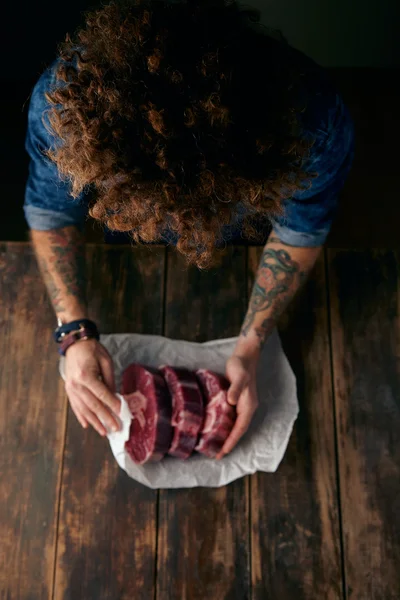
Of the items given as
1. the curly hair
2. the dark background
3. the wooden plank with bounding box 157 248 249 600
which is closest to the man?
the curly hair

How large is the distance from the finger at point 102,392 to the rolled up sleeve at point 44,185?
0.33 metres

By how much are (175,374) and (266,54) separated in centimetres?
71

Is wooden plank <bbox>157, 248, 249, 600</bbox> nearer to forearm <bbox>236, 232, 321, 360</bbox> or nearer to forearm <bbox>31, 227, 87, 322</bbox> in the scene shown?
forearm <bbox>236, 232, 321, 360</bbox>

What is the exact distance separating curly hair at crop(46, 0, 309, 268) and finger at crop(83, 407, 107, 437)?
1.89ft

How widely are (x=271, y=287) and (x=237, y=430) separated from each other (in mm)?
316

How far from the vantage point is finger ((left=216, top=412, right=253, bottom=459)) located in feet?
3.91

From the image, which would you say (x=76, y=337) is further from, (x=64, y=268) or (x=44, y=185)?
(x=44, y=185)

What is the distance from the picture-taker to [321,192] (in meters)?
1.01

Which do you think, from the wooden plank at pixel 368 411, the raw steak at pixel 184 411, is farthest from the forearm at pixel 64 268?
the wooden plank at pixel 368 411

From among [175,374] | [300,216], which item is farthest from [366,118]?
[175,374]

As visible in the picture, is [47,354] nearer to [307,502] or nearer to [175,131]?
[307,502]

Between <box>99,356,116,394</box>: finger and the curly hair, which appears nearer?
the curly hair

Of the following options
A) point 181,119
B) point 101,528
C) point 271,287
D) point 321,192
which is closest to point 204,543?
point 101,528

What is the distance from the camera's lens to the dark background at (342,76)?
1.71 metres
